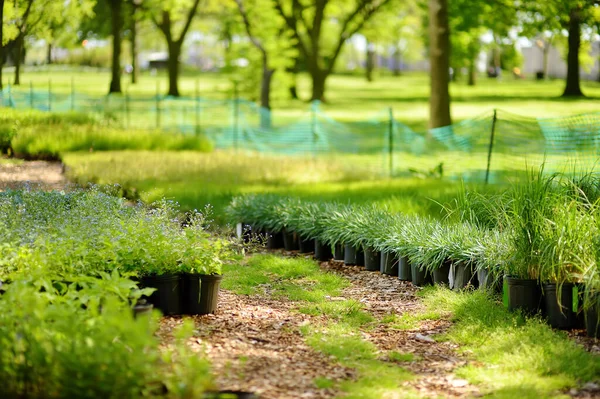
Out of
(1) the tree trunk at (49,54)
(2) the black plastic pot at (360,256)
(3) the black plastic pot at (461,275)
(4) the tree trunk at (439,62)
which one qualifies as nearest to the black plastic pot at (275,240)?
(2) the black plastic pot at (360,256)

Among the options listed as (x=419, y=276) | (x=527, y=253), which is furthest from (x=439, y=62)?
(x=527, y=253)

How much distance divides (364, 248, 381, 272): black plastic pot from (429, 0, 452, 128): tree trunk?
1057cm

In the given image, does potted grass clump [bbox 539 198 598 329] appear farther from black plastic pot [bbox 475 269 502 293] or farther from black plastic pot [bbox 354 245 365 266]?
black plastic pot [bbox 354 245 365 266]

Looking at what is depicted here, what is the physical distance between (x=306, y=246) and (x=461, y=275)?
2424 mm

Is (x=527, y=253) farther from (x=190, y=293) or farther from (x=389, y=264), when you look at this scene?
(x=190, y=293)

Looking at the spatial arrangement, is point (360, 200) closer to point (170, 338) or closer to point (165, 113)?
point (170, 338)

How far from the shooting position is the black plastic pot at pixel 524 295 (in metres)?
5.99

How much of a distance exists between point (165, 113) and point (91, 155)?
473 inches

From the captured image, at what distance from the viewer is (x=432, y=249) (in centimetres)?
702

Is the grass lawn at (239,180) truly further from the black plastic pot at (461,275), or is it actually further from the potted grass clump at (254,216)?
the black plastic pot at (461,275)

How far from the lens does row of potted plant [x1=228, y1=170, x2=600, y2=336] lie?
5836 millimetres

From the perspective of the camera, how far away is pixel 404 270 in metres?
7.57

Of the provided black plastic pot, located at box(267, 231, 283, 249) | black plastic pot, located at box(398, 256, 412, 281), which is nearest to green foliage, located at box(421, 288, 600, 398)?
black plastic pot, located at box(398, 256, 412, 281)

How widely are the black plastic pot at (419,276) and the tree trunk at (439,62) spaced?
11.1m
